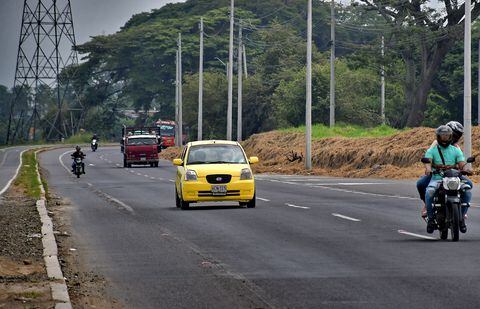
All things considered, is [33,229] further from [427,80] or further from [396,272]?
[427,80]

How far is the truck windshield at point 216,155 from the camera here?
1221 inches

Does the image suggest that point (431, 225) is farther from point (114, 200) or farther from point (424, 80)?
point (424, 80)

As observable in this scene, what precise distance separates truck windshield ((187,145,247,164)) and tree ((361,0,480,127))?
164 feet

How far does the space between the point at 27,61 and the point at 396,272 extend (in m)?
123

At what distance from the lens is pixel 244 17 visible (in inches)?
5659

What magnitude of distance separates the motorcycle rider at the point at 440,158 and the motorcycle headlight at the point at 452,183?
14.8 inches

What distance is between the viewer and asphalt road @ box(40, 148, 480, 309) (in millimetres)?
12867

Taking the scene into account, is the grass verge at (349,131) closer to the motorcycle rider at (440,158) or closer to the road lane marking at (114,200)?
the road lane marking at (114,200)

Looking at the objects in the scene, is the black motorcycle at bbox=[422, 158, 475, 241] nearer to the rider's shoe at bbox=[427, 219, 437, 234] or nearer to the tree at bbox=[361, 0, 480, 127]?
the rider's shoe at bbox=[427, 219, 437, 234]

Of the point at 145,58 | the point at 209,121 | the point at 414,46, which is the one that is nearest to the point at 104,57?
the point at 145,58

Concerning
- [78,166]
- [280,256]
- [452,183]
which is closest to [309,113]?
[78,166]

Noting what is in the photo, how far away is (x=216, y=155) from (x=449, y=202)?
12336mm

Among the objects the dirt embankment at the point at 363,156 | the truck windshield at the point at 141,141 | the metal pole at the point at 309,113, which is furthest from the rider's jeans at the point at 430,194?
the truck windshield at the point at 141,141

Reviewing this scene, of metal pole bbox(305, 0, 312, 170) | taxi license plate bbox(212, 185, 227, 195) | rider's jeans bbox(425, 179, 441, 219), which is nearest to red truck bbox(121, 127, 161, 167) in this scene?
metal pole bbox(305, 0, 312, 170)
